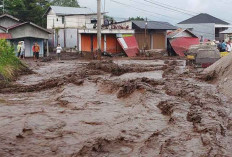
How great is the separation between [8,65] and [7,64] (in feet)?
0.30

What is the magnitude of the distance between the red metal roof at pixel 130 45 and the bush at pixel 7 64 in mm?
17783

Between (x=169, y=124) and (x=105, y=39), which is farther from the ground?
(x=105, y=39)

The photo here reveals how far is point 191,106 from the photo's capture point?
8797mm

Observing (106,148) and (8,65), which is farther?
(8,65)

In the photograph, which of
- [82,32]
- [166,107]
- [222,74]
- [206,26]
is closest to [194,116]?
[166,107]

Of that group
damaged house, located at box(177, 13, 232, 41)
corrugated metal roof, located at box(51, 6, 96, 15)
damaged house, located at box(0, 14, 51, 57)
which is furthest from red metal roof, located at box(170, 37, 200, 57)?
damaged house, located at box(0, 14, 51, 57)

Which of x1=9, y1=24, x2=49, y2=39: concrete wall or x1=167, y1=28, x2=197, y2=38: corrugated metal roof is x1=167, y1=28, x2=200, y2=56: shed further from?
x1=9, y1=24, x2=49, y2=39: concrete wall

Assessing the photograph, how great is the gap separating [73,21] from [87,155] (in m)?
39.1

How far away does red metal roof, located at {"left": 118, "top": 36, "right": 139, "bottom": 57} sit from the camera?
3459 centimetres

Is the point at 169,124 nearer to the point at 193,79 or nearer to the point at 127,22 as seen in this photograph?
the point at 193,79

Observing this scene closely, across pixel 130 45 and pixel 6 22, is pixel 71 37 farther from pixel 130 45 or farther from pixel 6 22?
pixel 130 45

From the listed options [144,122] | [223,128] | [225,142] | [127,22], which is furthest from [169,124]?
[127,22]

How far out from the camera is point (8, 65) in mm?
15773

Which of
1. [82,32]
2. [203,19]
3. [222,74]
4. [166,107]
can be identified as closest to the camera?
[166,107]
